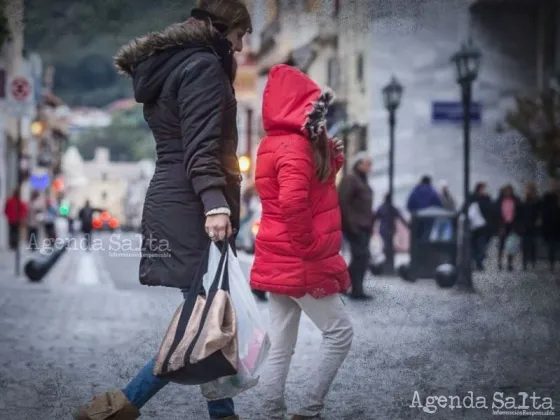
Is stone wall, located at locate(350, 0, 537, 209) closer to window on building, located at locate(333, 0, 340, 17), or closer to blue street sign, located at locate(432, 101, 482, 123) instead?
blue street sign, located at locate(432, 101, 482, 123)

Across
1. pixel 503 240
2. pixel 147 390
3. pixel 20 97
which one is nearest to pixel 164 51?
pixel 147 390

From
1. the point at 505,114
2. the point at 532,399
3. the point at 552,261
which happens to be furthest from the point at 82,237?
the point at 505,114

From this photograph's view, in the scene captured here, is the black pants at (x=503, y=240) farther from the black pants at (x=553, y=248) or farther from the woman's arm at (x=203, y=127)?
the woman's arm at (x=203, y=127)

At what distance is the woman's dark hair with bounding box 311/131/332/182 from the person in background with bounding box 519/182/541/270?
7.58 ft

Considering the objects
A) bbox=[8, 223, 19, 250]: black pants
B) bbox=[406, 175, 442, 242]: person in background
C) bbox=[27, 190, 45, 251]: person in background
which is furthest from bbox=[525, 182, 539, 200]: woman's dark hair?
bbox=[8, 223, 19, 250]: black pants

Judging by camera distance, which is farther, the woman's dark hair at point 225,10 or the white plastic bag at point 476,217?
the white plastic bag at point 476,217

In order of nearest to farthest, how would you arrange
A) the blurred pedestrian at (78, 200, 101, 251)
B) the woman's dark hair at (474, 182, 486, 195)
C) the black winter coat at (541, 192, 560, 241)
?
the blurred pedestrian at (78, 200, 101, 251), the black winter coat at (541, 192, 560, 241), the woman's dark hair at (474, 182, 486, 195)

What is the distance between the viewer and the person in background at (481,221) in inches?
368

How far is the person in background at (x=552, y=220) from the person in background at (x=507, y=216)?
19cm

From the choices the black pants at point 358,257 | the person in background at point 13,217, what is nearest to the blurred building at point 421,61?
the black pants at point 358,257

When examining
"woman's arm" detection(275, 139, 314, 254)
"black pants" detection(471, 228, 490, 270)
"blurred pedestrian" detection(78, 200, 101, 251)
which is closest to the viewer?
"woman's arm" detection(275, 139, 314, 254)

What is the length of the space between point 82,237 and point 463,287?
2219mm

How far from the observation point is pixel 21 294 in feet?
31.2

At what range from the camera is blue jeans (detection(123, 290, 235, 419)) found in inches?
193
